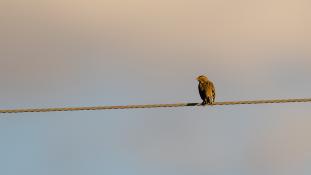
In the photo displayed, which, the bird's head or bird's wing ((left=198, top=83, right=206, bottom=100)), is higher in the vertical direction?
the bird's head

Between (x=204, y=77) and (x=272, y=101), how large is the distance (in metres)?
8.02

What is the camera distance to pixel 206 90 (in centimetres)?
2219

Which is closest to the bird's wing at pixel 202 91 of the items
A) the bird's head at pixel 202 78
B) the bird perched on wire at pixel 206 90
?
Answer: the bird perched on wire at pixel 206 90

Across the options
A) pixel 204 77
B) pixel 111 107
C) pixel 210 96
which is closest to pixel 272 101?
pixel 111 107

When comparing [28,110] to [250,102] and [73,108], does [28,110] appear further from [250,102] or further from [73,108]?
[250,102]

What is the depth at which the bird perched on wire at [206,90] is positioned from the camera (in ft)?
70.3

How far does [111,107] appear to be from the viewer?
15445mm

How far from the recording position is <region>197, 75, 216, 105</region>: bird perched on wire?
70.3 ft

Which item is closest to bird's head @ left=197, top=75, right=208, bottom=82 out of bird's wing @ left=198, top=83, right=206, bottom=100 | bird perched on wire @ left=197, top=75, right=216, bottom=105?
bird perched on wire @ left=197, top=75, right=216, bottom=105

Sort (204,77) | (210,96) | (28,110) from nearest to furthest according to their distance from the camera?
(28,110), (210,96), (204,77)

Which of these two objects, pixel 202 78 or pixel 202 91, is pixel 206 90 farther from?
pixel 202 78

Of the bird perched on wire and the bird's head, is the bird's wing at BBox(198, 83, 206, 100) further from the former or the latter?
the bird's head

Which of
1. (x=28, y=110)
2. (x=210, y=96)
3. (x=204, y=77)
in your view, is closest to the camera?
(x=28, y=110)

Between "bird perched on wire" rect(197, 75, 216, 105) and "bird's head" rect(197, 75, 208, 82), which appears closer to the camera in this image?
"bird perched on wire" rect(197, 75, 216, 105)
